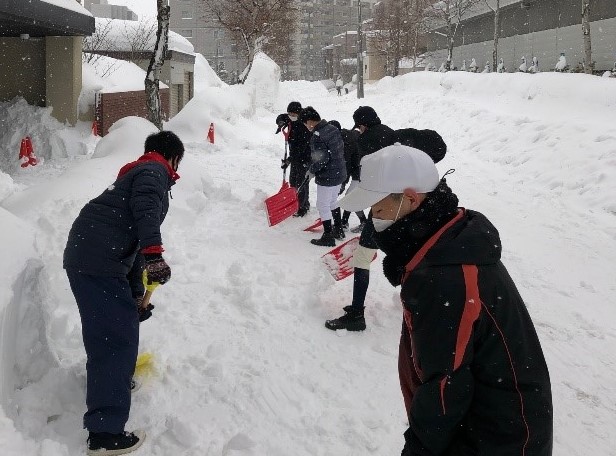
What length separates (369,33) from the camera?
152ft

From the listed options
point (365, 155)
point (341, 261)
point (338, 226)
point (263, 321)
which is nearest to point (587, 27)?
point (338, 226)

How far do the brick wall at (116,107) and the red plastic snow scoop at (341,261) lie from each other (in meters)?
11.2

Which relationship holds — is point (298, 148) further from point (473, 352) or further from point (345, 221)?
point (473, 352)

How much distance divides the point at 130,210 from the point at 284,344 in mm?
1835

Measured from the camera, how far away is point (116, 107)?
1486 cm

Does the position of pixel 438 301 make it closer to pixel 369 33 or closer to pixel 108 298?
pixel 108 298

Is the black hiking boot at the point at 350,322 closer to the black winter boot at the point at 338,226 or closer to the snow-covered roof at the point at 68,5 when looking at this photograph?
the black winter boot at the point at 338,226

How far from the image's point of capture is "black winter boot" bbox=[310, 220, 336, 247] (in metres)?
6.50

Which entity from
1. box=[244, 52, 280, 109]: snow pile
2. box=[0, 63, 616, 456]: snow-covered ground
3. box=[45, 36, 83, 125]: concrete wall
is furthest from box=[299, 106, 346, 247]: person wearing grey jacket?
box=[244, 52, 280, 109]: snow pile

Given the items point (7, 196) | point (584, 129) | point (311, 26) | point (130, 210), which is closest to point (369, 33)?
point (584, 129)

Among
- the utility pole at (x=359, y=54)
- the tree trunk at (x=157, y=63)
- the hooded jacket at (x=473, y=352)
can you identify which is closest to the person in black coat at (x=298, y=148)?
the tree trunk at (x=157, y=63)

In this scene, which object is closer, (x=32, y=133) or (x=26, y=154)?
(x=26, y=154)

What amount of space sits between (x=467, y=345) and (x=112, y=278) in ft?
6.39

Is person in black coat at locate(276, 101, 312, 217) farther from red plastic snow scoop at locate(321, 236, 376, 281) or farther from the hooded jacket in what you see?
the hooded jacket
